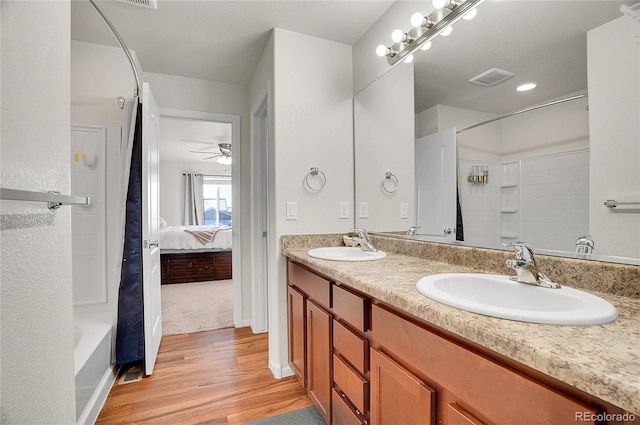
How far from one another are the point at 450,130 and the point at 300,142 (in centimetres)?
99

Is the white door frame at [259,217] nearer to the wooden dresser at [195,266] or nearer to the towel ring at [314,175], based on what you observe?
the towel ring at [314,175]

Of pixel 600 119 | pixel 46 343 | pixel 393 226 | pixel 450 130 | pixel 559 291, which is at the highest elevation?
pixel 450 130

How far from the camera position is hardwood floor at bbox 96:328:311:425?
5.49 ft

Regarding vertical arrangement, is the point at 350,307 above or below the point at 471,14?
below

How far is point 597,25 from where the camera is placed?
946 mm

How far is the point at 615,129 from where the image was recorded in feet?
2.99

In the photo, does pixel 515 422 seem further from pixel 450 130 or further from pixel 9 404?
pixel 450 130

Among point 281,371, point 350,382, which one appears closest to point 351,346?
point 350,382

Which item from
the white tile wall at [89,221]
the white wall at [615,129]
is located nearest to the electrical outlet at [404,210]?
the white wall at [615,129]

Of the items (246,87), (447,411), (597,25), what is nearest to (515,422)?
(447,411)

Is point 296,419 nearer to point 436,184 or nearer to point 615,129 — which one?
point 436,184

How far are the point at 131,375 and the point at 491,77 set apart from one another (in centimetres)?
278

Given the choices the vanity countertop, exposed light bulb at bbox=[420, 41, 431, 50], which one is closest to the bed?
exposed light bulb at bbox=[420, 41, 431, 50]

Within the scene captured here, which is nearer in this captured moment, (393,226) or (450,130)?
(450,130)
